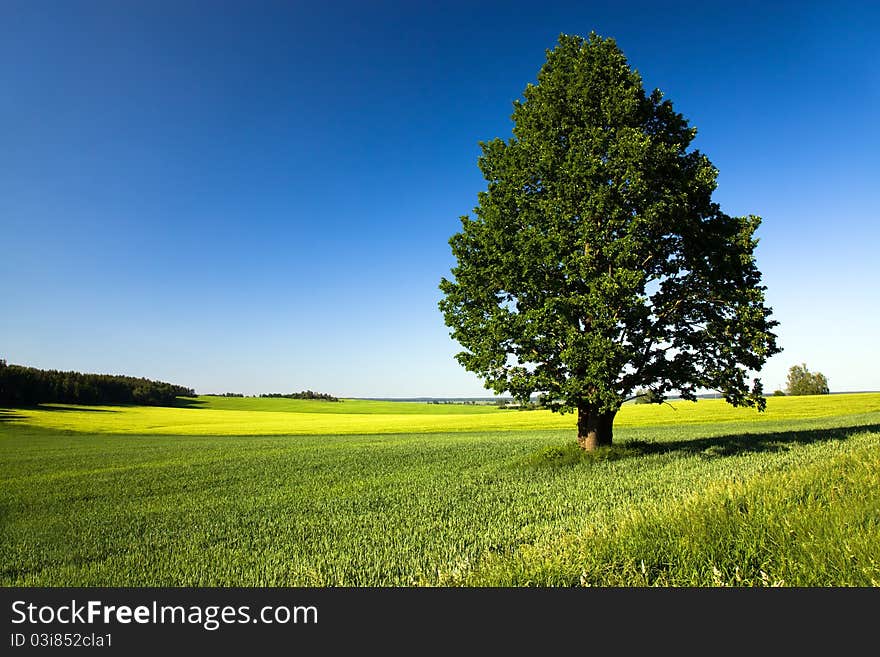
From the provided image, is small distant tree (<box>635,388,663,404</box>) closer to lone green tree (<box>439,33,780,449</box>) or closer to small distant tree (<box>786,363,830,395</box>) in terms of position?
lone green tree (<box>439,33,780,449</box>)

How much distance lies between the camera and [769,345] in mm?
13945

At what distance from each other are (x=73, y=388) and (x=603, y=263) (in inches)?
5121

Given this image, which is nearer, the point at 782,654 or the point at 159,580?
the point at 782,654

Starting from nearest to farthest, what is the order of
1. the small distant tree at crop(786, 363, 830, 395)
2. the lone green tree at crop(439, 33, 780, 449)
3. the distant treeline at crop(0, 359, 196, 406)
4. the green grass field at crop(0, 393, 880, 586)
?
the green grass field at crop(0, 393, 880, 586)
the lone green tree at crop(439, 33, 780, 449)
the distant treeline at crop(0, 359, 196, 406)
the small distant tree at crop(786, 363, 830, 395)

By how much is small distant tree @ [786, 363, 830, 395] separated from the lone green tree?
14362cm

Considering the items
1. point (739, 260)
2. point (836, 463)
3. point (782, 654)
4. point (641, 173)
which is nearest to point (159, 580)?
point (782, 654)

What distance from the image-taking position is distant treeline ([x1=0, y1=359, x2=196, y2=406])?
89.3m

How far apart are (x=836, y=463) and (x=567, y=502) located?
5.44 metres

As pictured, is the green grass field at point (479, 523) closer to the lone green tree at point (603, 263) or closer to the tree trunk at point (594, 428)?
the tree trunk at point (594, 428)

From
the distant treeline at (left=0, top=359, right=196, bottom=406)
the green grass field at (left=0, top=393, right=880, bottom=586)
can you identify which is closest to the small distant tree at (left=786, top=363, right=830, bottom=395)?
the green grass field at (left=0, top=393, right=880, bottom=586)

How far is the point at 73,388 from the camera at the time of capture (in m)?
102

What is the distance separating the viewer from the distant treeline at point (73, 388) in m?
89.3

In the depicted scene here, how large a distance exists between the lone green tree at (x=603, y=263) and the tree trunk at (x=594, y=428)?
1.9 inches

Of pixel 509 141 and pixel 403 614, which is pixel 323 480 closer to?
pixel 403 614
